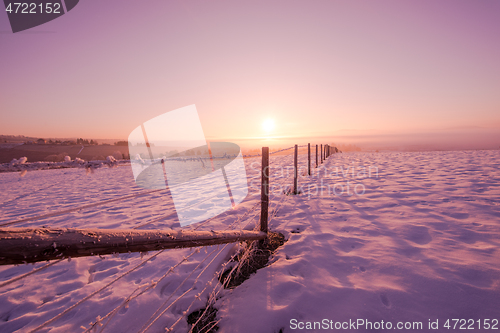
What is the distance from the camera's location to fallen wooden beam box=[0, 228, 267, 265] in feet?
2.10

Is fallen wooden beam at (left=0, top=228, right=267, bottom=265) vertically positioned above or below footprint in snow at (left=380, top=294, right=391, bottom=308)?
above

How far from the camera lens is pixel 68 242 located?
0.75 meters

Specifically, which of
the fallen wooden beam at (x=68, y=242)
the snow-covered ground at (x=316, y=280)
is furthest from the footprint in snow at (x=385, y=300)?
the fallen wooden beam at (x=68, y=242)

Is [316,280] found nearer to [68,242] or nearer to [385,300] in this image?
[385,300]

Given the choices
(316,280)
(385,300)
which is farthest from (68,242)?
(385,300)

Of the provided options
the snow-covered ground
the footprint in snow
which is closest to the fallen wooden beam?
the snow-covered ground

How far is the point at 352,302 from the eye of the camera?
1.60 metres

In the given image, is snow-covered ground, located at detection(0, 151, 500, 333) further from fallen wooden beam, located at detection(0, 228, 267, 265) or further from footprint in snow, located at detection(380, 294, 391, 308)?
fallen wooden beam, located at detection(0, 228, 267, 265)

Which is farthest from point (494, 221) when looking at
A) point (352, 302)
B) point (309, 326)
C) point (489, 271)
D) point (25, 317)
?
point (25, 317)

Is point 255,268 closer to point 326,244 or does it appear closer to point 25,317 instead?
point 326,244

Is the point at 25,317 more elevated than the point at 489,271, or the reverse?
the point at 489,271

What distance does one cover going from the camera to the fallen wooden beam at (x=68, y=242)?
64 centimetres

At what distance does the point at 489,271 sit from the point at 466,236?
809 millimetres

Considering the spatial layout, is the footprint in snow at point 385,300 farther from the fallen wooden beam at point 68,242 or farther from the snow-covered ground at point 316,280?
the fallen wooden beam at point 68,242
